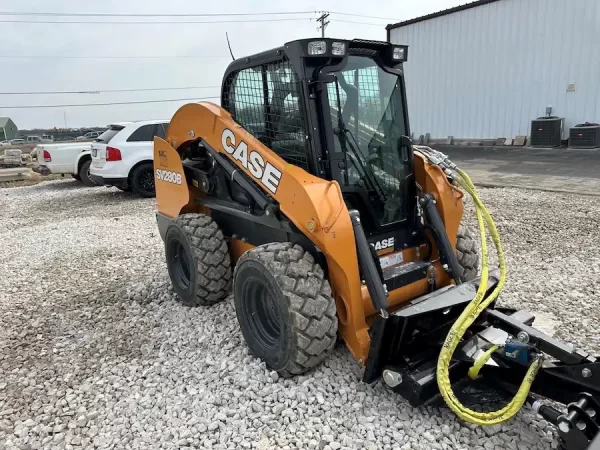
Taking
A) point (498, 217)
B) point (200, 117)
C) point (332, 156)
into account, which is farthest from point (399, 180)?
point (498, 217)

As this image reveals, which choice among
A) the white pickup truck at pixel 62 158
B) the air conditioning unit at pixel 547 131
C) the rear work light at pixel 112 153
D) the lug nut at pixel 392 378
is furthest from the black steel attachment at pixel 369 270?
the air conditioning unit at pixel 547 131

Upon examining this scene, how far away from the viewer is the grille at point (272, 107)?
130 inches

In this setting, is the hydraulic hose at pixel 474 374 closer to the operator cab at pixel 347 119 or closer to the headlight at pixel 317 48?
the operator cab at pixel 347 119

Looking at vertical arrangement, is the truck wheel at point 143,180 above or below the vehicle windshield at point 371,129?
below

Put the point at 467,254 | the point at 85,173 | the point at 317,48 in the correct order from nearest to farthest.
Answer: the point at 317,48 → the point at 467,254 → the point at 85,173

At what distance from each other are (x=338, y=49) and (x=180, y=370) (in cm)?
247

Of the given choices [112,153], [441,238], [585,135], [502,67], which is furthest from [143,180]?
[502,67]

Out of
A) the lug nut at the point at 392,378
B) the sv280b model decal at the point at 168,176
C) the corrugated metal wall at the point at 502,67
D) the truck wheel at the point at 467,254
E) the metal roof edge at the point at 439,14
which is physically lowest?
the lug nut at the point at 392,378

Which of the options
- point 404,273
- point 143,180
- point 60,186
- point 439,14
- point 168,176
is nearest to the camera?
point 404,273

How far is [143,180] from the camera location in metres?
10.9

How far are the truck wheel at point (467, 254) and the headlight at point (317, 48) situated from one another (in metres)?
1.89

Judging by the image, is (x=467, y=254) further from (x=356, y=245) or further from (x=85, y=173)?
(x=85, y=173)

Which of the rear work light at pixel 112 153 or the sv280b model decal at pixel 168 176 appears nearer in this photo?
the sv280b model decal at pixel 168 176

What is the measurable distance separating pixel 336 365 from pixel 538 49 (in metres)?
17.2
